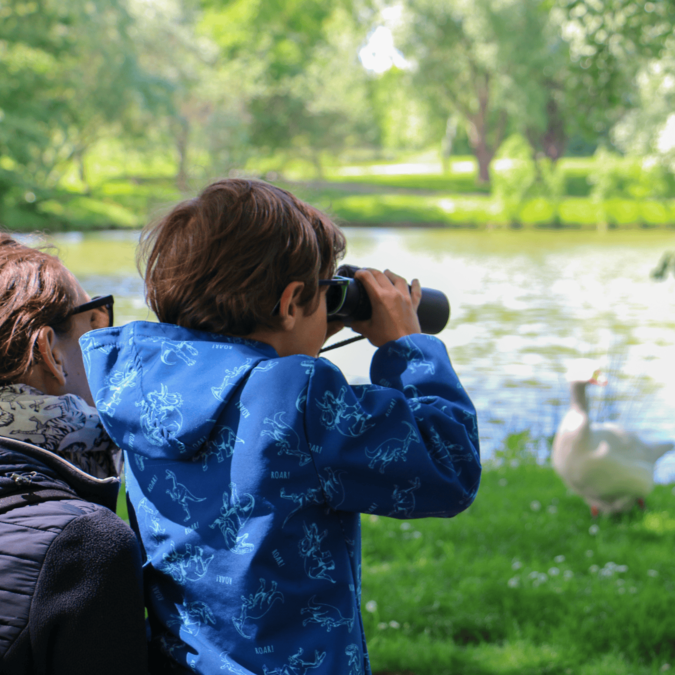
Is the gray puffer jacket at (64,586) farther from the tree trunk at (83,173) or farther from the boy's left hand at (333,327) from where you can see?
the tree trunk at (83,173)

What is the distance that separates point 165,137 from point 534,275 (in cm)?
1577

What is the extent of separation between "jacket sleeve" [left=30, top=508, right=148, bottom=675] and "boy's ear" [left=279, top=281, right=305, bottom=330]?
1.32 ft

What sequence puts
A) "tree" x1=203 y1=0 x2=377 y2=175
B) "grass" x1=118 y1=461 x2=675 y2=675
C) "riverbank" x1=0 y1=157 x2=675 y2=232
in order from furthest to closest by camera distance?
"tree" x1=203 y1=0 x2=377 y2=175 → "riverbank" x1=0 y1=157 x2=675 y2=232 → "grass" x1=118 y1=461 x2=675 y2=675

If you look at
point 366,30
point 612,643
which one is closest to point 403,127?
point 366,30

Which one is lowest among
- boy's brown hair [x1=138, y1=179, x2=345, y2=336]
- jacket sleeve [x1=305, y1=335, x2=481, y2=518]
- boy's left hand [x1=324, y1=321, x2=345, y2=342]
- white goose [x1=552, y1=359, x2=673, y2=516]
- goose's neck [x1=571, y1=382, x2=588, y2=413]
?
white goose [x1=552, y1=359, x2=673, y2=516]

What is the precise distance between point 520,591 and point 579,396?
4.86 ft

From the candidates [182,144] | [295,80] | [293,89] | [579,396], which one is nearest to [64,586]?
[579,396]

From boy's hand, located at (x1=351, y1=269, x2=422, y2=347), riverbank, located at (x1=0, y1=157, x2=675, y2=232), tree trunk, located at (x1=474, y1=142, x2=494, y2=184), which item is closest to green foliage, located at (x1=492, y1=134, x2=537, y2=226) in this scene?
riverbank, located at (x1=0, y1=157, x2=675, y2=232)

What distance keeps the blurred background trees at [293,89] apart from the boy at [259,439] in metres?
4.21

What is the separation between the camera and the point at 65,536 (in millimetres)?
1105

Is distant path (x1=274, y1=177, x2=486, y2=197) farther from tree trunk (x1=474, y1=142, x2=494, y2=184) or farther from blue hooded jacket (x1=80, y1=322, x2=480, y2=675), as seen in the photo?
blue hooded jacket (x1=80, y1=322, x2=480, y2=675)

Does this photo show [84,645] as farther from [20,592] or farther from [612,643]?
[612,643]

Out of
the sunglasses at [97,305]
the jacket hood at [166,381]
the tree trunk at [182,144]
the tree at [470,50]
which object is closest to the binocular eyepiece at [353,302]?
the jacket hood at [166,381]

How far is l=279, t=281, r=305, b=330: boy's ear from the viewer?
4.02 ft
